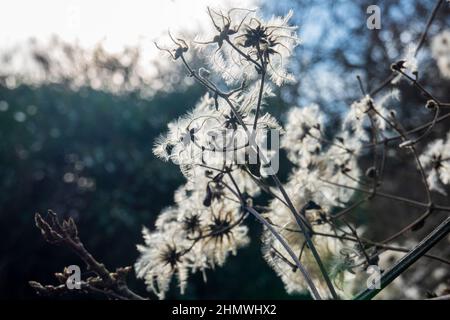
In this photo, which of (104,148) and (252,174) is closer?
(252,174)

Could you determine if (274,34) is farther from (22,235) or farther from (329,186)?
(22,235)

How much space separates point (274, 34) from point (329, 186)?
31.1 inches

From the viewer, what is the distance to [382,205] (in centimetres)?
791

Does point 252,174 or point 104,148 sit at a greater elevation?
point 104,148

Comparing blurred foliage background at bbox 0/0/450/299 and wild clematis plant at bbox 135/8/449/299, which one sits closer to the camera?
wild clematis plant at bbox 135/8/449/299

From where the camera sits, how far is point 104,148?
16.5 feet

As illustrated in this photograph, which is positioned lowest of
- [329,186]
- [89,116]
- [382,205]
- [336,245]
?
[336,245]

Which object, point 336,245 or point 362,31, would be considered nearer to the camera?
point 336,245

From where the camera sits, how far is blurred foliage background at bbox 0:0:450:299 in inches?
185

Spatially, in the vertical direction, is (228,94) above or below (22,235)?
below

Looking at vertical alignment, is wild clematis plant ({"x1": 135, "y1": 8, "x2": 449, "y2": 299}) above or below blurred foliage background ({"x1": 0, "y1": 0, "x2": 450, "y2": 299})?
below
